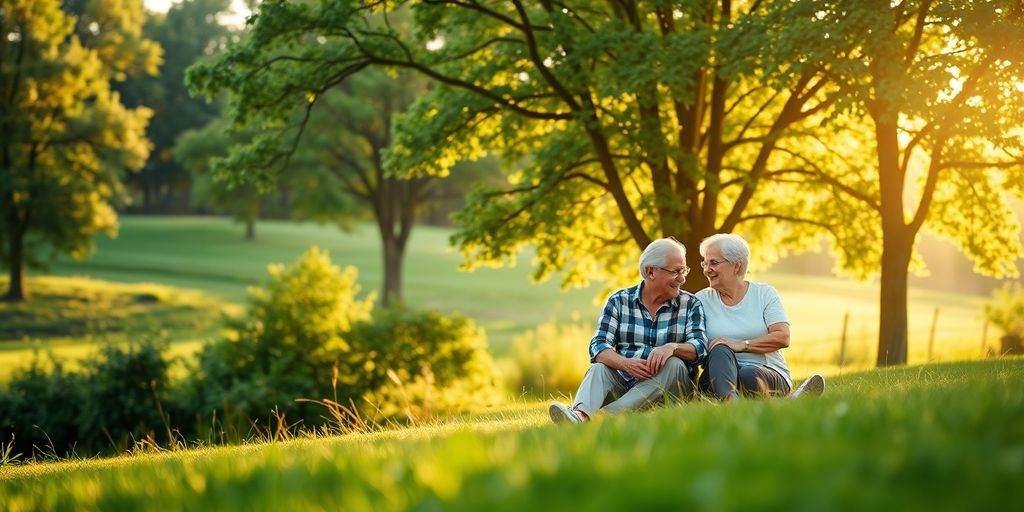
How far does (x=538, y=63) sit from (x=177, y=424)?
28.2 ft

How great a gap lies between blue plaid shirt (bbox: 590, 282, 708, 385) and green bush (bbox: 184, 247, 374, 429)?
959cm

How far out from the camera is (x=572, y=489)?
8.43 ft

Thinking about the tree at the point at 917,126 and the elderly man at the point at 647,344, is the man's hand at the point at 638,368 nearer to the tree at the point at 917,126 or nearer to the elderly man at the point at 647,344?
the elderly man at the point at 647,344

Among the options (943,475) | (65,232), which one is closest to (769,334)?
(943,475)

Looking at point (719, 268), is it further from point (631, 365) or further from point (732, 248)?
point (631, 365)

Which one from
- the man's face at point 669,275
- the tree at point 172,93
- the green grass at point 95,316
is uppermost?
the tree at point 172,93

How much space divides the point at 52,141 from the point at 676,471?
34180 mm

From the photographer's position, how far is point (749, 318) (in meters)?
6.89

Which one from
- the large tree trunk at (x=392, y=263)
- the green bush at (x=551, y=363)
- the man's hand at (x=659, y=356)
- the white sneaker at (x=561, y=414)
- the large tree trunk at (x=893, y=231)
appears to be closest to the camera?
the white sneaker at (x=561, y=414)

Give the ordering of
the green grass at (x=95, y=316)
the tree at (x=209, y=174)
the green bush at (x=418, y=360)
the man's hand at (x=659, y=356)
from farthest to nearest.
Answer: the tree at (x=209, y=174)
the green grass at (x=95, y=316)
the green bush at (x=418, y=360)
the man's hand at (x=659, y=356)

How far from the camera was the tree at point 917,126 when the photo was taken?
10.8 metres

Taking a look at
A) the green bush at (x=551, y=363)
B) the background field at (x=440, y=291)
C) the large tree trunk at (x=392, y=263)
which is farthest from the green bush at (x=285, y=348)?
the large tree trunk at (x=392, y=263)

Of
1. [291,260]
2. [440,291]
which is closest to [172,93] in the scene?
[291,260]

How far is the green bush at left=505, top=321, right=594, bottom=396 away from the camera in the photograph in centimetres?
1905
